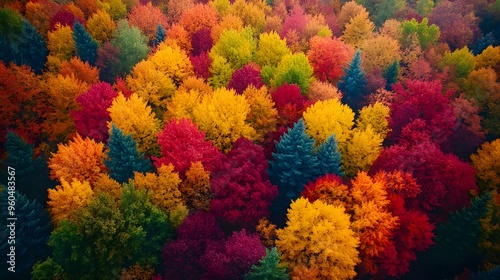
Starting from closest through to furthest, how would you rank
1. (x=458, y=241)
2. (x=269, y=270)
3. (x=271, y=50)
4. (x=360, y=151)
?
(x=269, y=270), (x=458, y=241), (x=360, y=151), (x=271, y=50)

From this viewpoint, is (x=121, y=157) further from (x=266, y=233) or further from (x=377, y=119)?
(x=377, y=119)

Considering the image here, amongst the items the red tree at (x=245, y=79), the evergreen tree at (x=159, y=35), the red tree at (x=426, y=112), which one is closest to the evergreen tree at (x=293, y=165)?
the red tree at (x=245, y=79)

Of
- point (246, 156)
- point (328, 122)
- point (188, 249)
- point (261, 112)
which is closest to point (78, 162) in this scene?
point (188, 249)

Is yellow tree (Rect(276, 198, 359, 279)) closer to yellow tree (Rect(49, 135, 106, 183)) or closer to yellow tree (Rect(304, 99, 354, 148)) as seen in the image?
yellow tree (Rect(304, 99, 354, 148))

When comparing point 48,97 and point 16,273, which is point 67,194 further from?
point 48,97

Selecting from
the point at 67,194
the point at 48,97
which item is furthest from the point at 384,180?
the point at 48,97

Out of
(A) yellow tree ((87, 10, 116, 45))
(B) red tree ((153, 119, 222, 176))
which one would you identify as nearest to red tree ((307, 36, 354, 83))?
(B) red tree ((153, 119, 222, 176))

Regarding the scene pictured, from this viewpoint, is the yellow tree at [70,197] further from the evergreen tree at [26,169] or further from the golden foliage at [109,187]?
the evergreen tree at [26,169]
